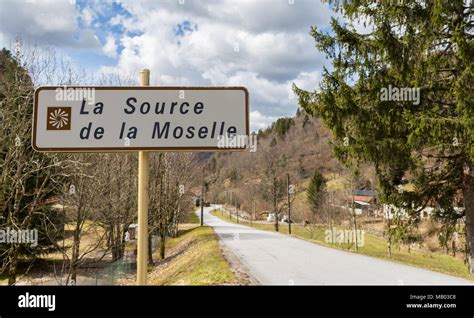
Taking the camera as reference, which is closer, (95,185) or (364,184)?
(95,185)

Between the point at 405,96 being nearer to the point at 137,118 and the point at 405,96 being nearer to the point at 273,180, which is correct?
the point at 137,118

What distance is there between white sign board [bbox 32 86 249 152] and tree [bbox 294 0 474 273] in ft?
21.6

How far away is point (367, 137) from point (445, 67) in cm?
285

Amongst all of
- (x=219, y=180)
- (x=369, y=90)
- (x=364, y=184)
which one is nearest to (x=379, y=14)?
(x=369, y=90)

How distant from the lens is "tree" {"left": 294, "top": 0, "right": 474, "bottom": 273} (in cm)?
737

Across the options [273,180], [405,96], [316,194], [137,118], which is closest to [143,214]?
[137,118]

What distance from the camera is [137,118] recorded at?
2.18 metres

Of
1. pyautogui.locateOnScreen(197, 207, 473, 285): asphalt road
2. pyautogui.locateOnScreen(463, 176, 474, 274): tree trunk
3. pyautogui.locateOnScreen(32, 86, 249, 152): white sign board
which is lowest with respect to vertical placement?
pyautogui.locateOnScreen(197, 207, 473, 285): asphalt road

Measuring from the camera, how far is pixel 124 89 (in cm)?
220

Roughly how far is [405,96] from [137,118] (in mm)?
7926

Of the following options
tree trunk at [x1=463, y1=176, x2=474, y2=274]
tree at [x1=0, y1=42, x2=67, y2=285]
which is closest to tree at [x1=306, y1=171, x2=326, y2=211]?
tree trunk at [x1=463, y1=176, x2=474, y2=274]

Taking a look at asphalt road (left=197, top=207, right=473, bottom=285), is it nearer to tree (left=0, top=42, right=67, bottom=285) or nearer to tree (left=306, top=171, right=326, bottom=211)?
tree (left=0, top=42, right=67, bottom=285)

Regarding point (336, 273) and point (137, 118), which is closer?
point (137, 118)
